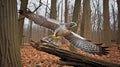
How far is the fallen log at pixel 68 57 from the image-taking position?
426cm

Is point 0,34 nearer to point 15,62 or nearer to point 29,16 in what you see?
point 15,62

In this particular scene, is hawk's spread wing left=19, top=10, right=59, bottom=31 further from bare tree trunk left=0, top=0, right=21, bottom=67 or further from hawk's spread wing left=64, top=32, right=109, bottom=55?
bare tree trunk left=0, top=0, right=21, bottom=67

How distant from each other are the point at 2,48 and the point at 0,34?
0.77ft

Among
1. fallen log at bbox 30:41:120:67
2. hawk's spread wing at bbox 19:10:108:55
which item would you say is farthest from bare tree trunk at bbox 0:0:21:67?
hawk's spread wing at bbox 19:10:108:55

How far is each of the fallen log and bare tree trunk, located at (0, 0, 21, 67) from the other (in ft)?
1.19

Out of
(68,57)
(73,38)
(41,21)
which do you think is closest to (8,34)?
(41,21)

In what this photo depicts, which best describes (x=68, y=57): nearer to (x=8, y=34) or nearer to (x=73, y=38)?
(x=73, y=38)

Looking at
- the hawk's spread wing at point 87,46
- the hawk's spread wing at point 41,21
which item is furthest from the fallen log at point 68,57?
the hawk's spread wing at point 41,21

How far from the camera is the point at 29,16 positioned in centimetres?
487

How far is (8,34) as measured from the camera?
4043mm

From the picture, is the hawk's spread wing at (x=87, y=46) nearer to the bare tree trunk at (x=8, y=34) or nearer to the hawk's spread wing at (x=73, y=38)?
the hawk's spread wing at (x=73, y=38)

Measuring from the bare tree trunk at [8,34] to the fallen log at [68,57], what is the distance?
362mm

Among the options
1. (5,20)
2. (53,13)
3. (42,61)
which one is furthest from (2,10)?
(53,13)

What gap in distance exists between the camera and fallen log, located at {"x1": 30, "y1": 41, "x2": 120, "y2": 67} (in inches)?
168
